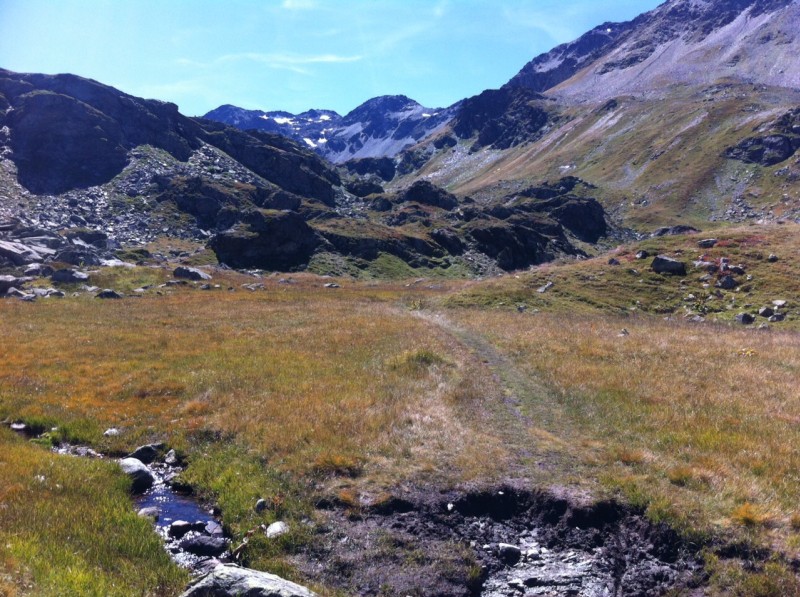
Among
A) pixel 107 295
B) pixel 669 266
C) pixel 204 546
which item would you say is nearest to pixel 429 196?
pixel 669 266

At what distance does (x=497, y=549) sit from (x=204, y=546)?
6.05m

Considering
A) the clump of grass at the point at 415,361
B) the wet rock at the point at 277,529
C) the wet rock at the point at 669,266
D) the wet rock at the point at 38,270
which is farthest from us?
the wet rock at the point at 38,270

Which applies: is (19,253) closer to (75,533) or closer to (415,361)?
(415,361)

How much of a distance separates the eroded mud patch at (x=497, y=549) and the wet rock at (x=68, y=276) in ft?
200

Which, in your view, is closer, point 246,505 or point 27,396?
point 246,505

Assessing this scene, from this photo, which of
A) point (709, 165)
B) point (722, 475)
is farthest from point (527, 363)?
point (709, 165)

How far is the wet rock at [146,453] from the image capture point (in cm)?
1495

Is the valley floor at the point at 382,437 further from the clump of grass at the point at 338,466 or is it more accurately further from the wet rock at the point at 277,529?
the wet rock at the point at 277,529

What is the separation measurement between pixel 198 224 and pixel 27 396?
12443 cm

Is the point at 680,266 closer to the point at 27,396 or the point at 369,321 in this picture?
the point at 369,321

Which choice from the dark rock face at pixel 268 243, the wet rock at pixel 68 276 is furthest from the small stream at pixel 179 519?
the dark rock face at pixel 268 243

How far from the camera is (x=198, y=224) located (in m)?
135

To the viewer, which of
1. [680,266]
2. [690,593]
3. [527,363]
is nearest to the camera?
[690,593]

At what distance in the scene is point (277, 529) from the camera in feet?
35.4
